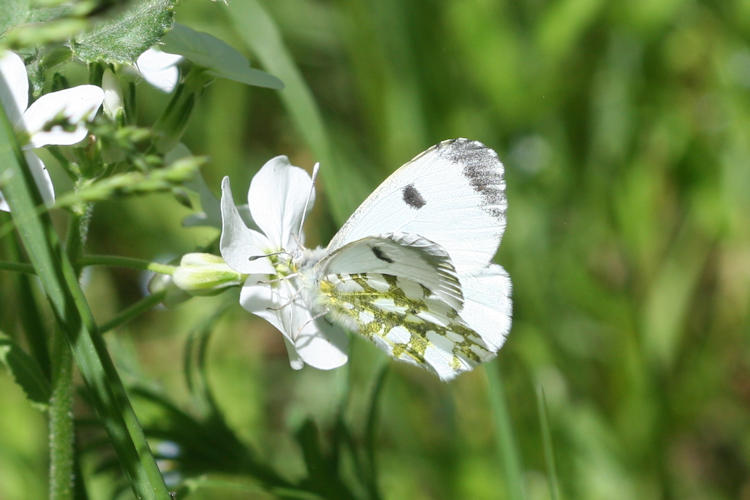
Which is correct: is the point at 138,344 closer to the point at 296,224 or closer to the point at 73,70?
the point at 73,70

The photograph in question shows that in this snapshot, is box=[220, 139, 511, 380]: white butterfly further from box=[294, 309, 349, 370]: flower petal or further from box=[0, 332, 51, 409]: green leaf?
box=[0, 332, 51, 409]: green leaf

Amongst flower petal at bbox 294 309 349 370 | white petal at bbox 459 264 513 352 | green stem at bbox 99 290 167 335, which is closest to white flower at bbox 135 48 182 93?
green stem at bbox 99 290 167 335

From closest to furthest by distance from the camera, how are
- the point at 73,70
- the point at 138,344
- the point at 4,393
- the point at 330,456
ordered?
1. the point at 330,456
2. the point at 4,393
3. the point at 73,70
4. the point at 138,344

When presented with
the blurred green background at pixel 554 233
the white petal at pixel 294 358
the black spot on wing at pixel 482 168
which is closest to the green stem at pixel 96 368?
the white petal at pixel 294 358

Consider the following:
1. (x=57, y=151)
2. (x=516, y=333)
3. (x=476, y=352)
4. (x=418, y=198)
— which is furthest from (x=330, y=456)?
(x=516, y=333)

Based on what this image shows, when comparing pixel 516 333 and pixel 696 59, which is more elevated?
pixel 696 59

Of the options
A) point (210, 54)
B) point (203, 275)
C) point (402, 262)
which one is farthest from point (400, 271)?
point (210, 54)
